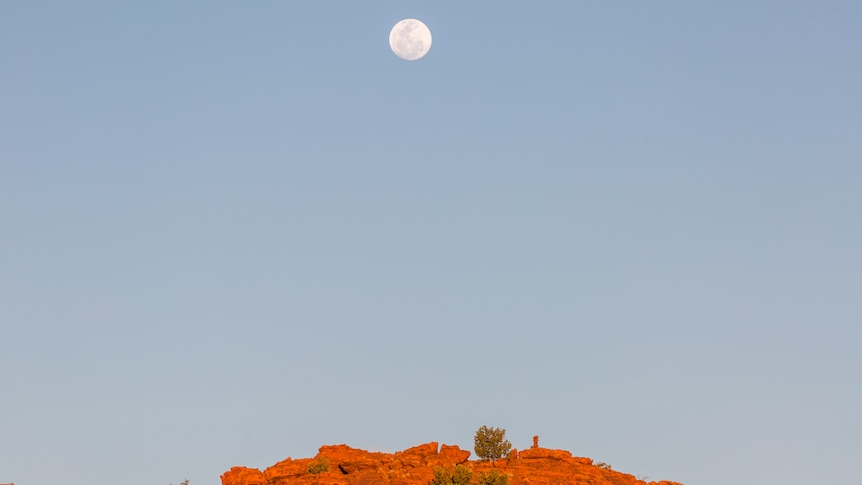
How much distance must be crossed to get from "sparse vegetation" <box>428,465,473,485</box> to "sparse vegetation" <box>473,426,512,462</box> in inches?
961

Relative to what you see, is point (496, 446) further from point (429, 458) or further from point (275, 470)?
point (275, 470)

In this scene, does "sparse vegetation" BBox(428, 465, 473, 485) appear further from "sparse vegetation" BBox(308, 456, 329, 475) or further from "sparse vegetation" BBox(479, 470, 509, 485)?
"sparse vegetation" BBox(308, 456, 329, 475)

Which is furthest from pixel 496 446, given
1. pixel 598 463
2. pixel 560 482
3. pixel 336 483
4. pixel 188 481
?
pixel 188 481

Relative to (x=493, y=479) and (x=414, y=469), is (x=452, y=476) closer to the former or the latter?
(x=493, y=479)

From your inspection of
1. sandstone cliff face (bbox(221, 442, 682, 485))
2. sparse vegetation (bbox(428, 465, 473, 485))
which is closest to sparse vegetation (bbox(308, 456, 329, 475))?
sandstone cliff face (bbox(221, 442, 682, 485))

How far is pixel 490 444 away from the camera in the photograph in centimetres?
11075

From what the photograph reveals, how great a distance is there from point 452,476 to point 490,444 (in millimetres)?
26864

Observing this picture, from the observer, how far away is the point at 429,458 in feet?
323

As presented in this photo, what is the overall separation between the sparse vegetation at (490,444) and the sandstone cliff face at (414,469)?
4.38 m

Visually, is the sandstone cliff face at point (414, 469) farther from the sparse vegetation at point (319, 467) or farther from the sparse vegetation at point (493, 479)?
the sparse vegetation at point (493, 479)

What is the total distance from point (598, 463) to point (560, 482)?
1966cm

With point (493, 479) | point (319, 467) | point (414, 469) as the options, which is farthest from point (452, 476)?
point (319, 467)

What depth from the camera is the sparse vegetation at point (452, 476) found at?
83812mm

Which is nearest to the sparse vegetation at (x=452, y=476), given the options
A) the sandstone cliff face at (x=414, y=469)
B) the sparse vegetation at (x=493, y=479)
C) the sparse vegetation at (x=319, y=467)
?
the sparse vegetation at (x=493, y=479)
